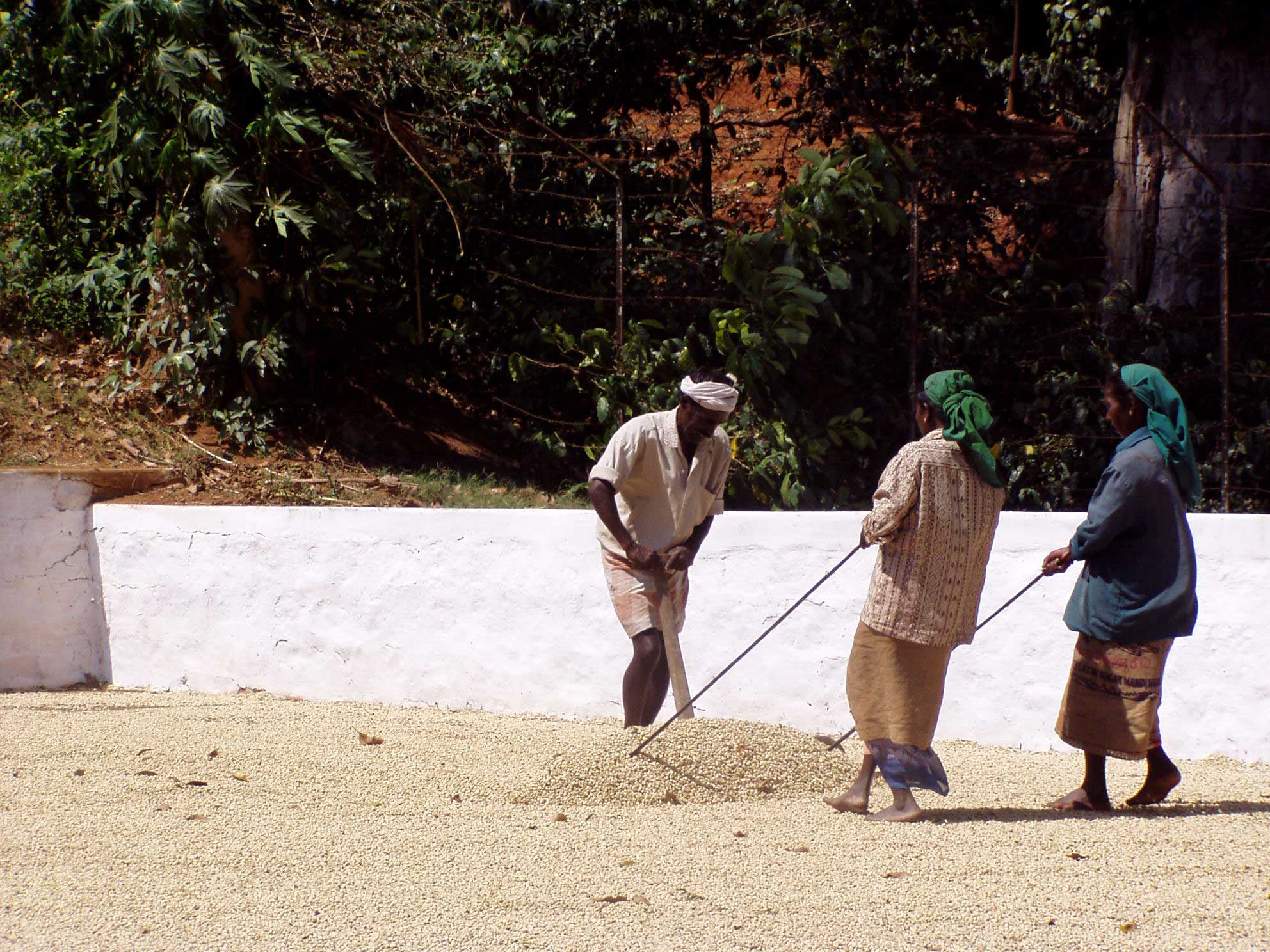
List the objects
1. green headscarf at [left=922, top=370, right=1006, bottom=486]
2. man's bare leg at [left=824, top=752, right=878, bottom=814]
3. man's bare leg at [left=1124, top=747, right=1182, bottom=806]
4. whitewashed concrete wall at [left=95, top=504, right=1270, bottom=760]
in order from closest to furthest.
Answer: green headscarf at [left=922, top=370, right=1006, bottom=486] < man's bare leg at [left=824, top=752, right=878, bottom=814] < man's bare leg at [left=1124, top=747, right=1182, bottom=806] < whitewashed concrete wall at [left=95, top=504, right=1270, bottom=760]

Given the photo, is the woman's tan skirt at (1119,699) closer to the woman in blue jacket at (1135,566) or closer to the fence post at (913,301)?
the woman in blue jacket at (1135,566)

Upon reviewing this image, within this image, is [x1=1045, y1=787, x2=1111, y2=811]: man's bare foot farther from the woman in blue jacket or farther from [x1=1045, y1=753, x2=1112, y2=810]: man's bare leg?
the woman in blue jacket

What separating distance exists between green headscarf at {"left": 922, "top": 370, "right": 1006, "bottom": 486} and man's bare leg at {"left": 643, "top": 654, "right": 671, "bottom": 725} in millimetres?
1522

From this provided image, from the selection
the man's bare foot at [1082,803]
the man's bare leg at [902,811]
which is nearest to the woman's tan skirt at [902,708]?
the man's bare leg at [902,811]

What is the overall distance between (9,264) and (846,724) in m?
7.58

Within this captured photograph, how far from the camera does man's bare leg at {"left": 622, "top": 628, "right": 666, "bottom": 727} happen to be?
504 cm

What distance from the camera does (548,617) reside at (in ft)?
20.8

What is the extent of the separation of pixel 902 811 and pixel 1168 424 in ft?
5.14

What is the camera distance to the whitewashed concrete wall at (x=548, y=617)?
535 centimetres

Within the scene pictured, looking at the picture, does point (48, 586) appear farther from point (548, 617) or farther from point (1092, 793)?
point (1092, 793)

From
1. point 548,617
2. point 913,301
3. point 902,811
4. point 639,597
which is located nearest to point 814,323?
point 913,301

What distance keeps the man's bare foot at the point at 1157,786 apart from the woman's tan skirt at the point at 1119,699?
12 centimetres

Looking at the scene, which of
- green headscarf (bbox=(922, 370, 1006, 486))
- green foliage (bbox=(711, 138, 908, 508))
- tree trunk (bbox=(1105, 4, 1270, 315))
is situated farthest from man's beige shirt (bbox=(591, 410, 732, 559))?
tree trunk (bbox=(1105, 4, 1270, 315))

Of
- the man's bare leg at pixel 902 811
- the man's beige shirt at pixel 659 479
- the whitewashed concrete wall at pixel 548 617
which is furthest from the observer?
the whitewashed concrete wall at pixel 548 617
